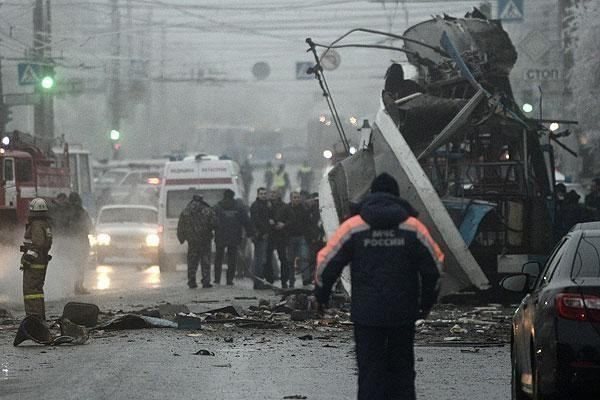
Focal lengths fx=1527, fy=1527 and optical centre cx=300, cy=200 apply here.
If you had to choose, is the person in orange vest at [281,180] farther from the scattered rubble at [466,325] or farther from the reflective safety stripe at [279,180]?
the scattered rubble at [466,325]

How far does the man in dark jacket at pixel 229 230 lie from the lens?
27.6 m

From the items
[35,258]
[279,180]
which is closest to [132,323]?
[35,258]

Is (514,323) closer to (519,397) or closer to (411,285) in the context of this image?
(519,397)

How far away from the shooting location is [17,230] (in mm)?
26906

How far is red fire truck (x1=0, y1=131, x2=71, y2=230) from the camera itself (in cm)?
2725

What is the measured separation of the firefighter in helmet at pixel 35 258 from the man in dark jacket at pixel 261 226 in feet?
33.6

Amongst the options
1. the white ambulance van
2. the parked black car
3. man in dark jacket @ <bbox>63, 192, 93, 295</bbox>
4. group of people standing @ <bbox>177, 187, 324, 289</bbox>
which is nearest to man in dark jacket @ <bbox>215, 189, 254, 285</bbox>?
group of people standing @ <bbox>177, 187, 324, 289</bbox>

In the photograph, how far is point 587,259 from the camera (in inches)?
358

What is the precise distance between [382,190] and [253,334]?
7.82 m

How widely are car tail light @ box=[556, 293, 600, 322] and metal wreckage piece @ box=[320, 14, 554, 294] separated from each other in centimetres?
1014

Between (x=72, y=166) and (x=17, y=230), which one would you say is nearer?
(x=17, y=230)

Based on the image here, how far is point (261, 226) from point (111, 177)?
31292mm

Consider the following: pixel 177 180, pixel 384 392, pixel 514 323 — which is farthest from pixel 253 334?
pixel 177 180

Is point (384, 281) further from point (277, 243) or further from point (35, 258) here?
point (277, 243)
